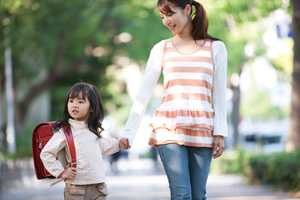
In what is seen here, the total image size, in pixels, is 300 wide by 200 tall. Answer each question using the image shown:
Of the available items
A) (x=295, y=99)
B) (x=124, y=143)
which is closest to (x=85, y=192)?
(x=124, y=143)

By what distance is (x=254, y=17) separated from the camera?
1861 cm

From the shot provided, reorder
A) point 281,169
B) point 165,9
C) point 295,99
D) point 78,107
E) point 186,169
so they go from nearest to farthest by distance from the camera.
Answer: point 186,169
point 165,9
point 78,107
point 281,169
point 295,99

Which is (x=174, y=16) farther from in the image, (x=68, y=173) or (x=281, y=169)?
(x=281, y=169)

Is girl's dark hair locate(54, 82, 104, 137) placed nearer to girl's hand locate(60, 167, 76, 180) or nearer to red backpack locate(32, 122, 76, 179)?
red backpack locate(32, 122, 76, 179)

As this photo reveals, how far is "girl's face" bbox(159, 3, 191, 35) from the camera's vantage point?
5.83 meters

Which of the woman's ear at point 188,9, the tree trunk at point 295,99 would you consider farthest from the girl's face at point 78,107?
the tree trunk at point 295,99

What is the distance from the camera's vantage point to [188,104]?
5750 millimetres

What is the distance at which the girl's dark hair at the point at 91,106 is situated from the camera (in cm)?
596

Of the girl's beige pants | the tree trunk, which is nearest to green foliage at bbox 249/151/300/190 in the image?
the tree trunk

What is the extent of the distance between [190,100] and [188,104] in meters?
0.03

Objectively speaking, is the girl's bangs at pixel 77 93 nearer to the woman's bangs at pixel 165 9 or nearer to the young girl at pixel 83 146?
the young girl at pixel 83 146

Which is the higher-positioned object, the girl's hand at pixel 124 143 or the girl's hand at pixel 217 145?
the girl's hand at pixel 124 143

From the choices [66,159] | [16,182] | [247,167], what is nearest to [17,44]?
[16,182]

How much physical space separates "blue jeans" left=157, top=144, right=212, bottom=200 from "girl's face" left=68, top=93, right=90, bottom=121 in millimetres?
582
